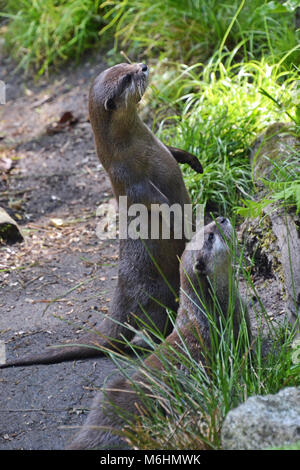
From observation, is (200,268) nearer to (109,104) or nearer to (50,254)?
(109,104)

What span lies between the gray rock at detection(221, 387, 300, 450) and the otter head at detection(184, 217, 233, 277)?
0.95m

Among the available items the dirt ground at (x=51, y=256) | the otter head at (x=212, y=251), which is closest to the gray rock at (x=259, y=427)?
the dirt ground at (x=51, y=256)

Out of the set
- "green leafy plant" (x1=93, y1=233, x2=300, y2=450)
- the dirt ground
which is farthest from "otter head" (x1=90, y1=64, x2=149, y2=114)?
"green leafy plant" (x1=93, y1=233, x2=300, y2=450)

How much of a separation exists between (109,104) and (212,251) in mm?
1137

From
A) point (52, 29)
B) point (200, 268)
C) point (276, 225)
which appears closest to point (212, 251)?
point (200, 268)

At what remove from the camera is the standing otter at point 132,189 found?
3.69 m

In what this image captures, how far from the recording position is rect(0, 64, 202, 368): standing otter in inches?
145

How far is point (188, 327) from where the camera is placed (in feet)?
10.1

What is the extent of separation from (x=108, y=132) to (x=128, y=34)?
3015mm

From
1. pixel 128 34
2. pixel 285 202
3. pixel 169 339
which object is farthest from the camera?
pixel 128 34

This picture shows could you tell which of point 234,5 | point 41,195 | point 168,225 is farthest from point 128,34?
point 168,225

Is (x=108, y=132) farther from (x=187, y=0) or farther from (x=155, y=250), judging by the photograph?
(x=187, y=0)

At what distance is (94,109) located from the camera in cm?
376

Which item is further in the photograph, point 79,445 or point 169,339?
point 169,339
